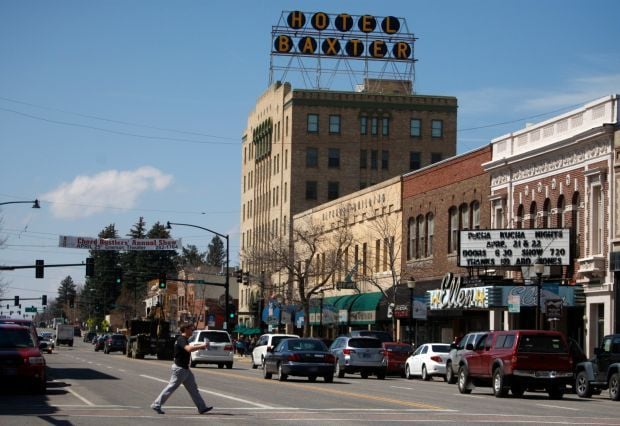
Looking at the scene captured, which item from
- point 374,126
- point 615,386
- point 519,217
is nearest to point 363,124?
point 374,126

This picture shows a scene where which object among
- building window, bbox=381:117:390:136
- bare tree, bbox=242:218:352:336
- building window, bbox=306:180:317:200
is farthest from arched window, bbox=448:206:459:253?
building window, bbox=381:117:390:136

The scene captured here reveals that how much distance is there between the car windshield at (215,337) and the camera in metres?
54.9

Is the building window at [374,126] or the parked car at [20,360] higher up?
the building window at [374,126]

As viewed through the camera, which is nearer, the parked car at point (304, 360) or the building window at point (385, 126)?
the parked car at point (304, 360)

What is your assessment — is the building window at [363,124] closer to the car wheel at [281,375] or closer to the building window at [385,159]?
the building window at [385,159]

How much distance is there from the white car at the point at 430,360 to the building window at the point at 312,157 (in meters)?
55.1

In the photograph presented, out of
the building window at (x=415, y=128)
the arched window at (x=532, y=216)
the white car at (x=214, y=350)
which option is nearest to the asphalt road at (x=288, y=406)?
the white car at (x=214, y=350)

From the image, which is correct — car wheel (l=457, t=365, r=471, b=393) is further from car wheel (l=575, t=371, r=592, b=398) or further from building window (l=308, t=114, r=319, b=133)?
building window (l=308, t=114, r=319, b=133)

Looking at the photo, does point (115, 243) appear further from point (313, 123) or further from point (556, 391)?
point (556, 391)

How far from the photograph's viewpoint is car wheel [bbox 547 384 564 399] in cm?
3322

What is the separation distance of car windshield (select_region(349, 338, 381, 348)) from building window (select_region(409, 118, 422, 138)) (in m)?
58.7

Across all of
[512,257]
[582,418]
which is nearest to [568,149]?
[512,257]

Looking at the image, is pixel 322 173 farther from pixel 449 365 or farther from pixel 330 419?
pixel 330 419

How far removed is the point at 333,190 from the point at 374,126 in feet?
21.4
